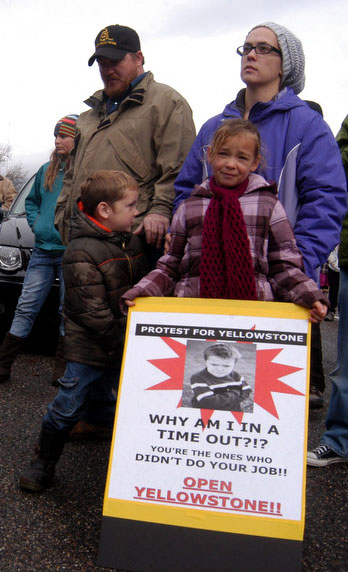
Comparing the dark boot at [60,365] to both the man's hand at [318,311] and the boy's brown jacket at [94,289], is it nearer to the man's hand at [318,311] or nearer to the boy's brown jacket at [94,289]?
the boy's brown jacket at [94,289]

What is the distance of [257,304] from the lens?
2.23 meters

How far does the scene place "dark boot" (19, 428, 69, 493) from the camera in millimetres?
2746

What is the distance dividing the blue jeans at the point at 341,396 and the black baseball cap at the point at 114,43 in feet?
5.37

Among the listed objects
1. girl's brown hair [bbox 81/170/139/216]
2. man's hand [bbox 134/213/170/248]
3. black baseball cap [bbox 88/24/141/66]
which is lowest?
man's hand [bbox 134/213/170/248]

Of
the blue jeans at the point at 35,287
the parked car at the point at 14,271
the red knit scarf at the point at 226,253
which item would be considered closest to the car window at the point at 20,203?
the parked car at the point at 14,271

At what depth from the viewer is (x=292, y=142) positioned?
8.80 ft

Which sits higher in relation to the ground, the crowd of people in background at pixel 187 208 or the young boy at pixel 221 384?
the crowd of people in background at pixel 187 208

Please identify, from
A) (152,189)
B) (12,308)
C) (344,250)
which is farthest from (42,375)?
(344,250)

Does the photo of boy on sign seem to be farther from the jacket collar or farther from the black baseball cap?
the black baseball cap

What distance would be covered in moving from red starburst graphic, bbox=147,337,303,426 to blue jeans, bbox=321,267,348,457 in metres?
1.27

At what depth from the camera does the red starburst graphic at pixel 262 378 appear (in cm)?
213

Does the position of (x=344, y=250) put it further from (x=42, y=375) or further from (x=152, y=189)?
(x=42, y=375)

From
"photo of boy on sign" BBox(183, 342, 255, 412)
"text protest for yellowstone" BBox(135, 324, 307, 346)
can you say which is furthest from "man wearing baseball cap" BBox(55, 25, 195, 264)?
"photo of boy on sign" BBox(183, 342, 255, 412)

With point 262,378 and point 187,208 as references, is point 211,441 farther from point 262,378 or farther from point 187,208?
point 187,208
